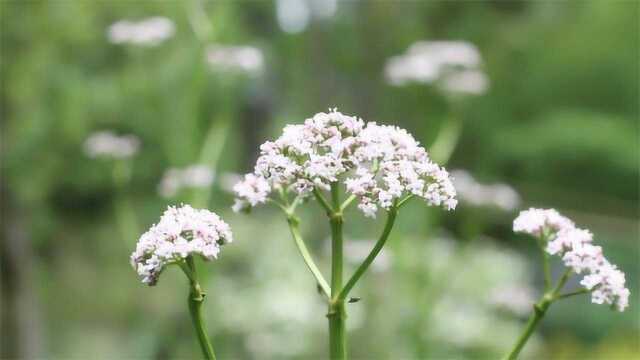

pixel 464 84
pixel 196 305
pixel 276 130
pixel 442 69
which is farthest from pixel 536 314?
pixel 276 130

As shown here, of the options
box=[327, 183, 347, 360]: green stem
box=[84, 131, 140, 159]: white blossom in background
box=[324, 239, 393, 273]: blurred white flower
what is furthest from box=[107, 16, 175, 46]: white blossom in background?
box=[327, 183, 347, 360]: green stem

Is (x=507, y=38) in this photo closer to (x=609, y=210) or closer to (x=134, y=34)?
(x=609, y=210)

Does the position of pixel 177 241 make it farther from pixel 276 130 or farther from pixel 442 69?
pixel 276 130

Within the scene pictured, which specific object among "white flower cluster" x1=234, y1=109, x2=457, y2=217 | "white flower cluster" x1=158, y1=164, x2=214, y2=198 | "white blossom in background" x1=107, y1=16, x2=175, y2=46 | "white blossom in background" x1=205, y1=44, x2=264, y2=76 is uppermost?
"white blossom in background" x1=107, y1=16, x2=175, y2=46

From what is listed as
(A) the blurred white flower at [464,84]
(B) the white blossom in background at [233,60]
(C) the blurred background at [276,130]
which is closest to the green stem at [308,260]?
(C) the blurred background at [276,130]

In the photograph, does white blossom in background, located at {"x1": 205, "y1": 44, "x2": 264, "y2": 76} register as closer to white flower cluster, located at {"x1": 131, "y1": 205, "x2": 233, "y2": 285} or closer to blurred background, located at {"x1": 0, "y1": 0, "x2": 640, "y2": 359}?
blurred background, located at {"x1": 0, "y1": 0, "x2": 640, "y2": 359}

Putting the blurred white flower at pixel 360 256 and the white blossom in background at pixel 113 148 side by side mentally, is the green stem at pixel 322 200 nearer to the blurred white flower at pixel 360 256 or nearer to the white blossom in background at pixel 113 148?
the white blossom in background at pixel 113 148
